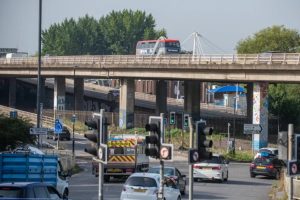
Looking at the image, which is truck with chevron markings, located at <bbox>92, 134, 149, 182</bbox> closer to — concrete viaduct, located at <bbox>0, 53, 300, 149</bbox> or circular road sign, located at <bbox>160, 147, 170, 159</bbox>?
circular road sign, located at <bbox>160, 147, 170, 159</bbox>

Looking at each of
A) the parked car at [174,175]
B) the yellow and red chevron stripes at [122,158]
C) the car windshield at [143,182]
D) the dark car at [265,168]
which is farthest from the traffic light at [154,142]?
the dark car at [265,168]

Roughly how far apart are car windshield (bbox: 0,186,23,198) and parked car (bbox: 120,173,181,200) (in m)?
8.04

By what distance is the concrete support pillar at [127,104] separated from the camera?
315 ft

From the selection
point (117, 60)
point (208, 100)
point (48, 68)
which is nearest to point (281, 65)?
point (117, 60)

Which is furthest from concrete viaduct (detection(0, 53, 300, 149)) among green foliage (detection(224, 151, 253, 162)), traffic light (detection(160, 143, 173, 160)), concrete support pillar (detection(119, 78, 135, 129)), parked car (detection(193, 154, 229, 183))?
traffic light (detection(160, 143, 173, 160))

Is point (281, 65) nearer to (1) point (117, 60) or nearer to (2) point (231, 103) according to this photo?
(1) point (117, 60)

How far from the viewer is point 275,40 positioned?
138 metres

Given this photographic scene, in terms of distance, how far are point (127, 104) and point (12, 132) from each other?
168 ft

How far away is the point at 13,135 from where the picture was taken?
45281 mm

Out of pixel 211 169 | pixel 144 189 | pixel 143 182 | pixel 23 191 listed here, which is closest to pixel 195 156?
pixel 23 191

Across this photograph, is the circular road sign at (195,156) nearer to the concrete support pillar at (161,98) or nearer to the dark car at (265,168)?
the dark car at (265,168)

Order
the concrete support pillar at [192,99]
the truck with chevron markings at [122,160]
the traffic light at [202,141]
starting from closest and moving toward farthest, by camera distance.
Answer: the traffic light at [202,141] → the truck with chevron markings at [122,160] → the concrete support pillar at [192,99]

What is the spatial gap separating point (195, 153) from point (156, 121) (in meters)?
1.47

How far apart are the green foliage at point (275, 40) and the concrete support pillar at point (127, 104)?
45.0 metres
